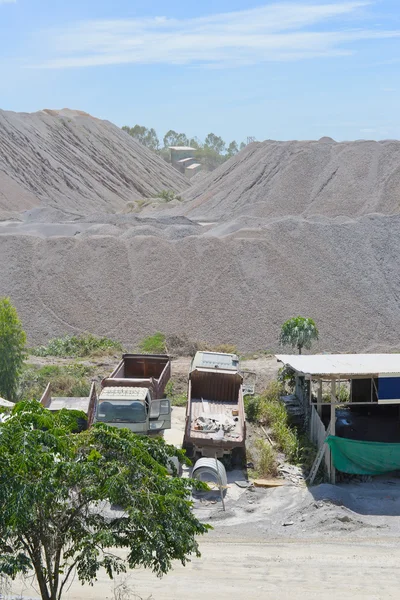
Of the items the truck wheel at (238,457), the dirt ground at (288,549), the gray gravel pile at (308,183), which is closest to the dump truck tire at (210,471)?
the dirt ground at (288,549)

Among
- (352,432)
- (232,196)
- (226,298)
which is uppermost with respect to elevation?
(232,196)

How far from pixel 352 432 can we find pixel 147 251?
20.7 metres

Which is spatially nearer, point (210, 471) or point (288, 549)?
point (288, 549)

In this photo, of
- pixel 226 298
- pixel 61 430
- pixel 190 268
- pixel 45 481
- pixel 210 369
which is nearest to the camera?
pixel 45 481

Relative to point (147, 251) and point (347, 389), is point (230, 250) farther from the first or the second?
point (347, 389)

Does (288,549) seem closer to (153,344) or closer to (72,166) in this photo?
(153,344)

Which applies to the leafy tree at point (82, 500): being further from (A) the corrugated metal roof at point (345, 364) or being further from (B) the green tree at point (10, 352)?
(B) the green tree at point (10, 352)

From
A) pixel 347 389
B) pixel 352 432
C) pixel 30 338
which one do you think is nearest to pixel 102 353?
pixel 30 338

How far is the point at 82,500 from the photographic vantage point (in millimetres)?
9422

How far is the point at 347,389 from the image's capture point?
24.4 m

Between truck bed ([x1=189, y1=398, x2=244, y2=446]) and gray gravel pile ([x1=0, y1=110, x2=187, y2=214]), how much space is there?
4592 cm

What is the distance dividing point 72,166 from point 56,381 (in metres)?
61.8

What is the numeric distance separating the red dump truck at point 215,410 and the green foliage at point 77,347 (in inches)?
298

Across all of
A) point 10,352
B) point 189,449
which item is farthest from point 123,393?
point 10,352
